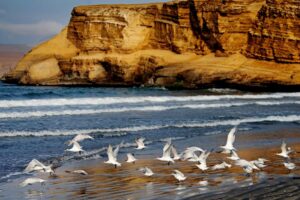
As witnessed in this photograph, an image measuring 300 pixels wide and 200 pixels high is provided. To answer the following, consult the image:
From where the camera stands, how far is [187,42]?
55656 millimetres

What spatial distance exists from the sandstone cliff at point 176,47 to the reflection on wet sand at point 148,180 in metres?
34.6

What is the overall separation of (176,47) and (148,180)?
45767mm

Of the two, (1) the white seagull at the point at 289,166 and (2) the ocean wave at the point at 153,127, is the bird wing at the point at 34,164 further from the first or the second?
(2) the ocean wave at the point at 153,127

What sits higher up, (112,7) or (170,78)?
(112,7)

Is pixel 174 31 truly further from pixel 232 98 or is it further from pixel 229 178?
pixel 229 178

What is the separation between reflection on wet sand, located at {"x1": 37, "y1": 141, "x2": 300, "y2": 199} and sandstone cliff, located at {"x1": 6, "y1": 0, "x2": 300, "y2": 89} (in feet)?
114

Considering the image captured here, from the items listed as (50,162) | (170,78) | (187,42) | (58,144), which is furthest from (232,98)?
(50,162)

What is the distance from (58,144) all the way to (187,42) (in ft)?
136

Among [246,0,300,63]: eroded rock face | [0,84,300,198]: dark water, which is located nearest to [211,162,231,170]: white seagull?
[0,84,300,198]: dark water

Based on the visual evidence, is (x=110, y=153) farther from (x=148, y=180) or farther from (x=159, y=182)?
(x=159, y=182)

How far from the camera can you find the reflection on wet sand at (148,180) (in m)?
9.18

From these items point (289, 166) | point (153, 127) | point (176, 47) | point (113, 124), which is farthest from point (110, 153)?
point (176, 47)

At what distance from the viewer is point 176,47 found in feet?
183

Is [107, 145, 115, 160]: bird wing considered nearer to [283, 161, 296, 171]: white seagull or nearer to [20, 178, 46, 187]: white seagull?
[20, 178, 46, 187]: white seagull
